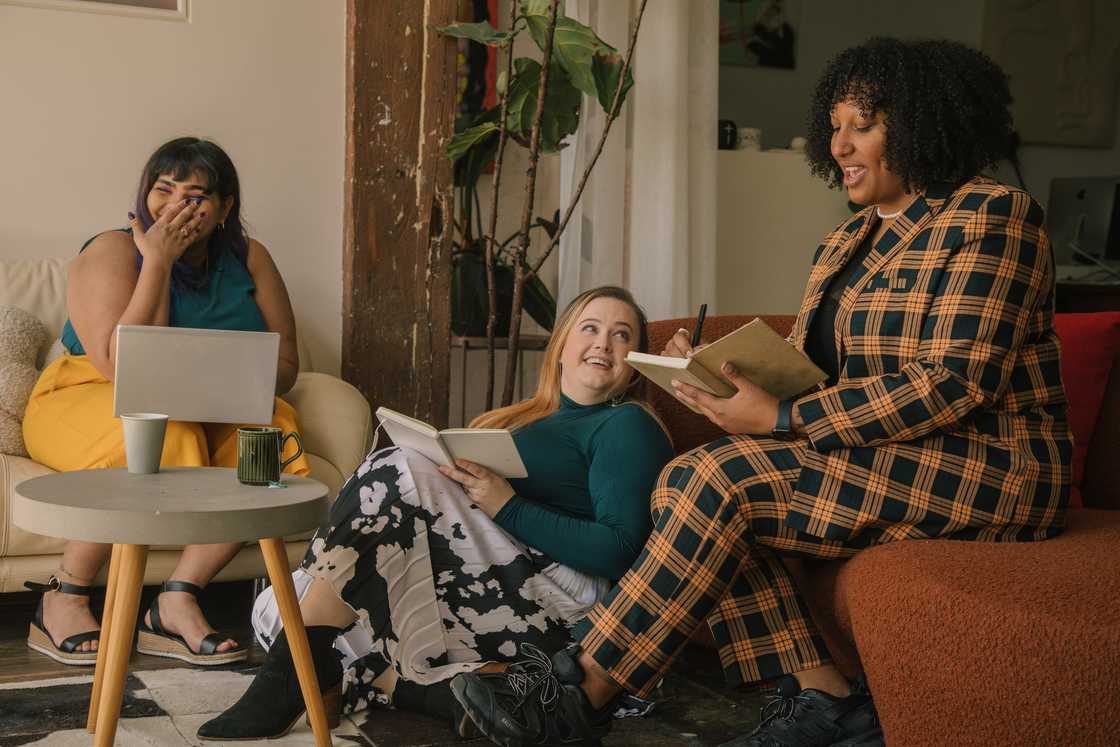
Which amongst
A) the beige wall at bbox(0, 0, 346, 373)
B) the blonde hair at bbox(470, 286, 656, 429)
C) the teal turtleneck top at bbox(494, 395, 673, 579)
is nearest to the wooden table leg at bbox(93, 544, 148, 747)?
the teal turtleneck top at bbox(494, 395, 673, 579)

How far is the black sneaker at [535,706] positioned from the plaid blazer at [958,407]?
42 centimetres

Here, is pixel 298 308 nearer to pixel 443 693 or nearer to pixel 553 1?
pixel 553 1

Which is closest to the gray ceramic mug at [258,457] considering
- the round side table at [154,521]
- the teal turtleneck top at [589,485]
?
the round side table at [154,521]

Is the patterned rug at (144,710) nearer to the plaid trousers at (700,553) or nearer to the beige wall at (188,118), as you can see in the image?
the plaid trousers at (700,553)

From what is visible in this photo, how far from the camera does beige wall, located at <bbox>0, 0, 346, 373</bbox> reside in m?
2.91

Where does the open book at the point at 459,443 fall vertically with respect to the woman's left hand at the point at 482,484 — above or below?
above

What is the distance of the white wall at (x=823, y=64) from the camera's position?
536 centimetres

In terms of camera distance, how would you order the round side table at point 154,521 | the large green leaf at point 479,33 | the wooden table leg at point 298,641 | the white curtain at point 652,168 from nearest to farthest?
the round side table at point 154,521 < the wooden table leg at point 298,641 < the large green leaf at point 479,33 < the white curtain at point 652,168

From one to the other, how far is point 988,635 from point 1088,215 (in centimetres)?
318

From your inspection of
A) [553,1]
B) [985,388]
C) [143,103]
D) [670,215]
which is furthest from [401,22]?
[985,388]

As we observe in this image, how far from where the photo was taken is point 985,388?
170 centimetres

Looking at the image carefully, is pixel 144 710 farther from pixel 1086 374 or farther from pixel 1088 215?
pixel 1088 215

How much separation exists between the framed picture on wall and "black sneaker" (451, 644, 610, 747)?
201 centimetres

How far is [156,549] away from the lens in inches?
92.8
